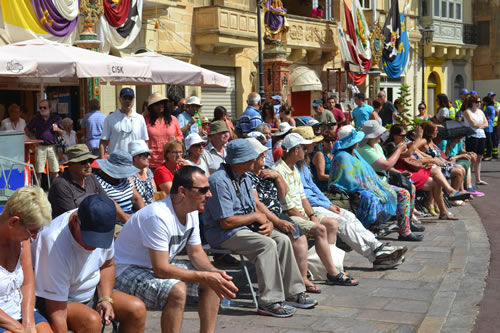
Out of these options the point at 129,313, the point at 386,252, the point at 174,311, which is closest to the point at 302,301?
the point at 386,252

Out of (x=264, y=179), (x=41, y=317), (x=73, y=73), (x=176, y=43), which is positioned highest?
(x=176, y=43)

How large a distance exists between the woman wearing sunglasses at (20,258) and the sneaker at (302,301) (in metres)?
2.79

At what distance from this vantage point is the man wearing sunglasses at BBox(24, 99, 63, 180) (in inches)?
504

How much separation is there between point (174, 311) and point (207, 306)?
0.36m

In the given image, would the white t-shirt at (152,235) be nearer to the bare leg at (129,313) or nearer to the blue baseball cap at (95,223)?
the bare leg at (129,313)

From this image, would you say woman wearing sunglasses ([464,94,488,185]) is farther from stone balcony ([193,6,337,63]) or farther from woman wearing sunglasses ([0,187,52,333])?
woman wearing sunglasses ([0,187,52,333])

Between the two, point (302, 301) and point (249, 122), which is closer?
point (302, 301)

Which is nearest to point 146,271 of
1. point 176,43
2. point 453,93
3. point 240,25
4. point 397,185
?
point 397,185

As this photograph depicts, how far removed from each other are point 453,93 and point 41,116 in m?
31.2

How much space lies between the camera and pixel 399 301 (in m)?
6.66

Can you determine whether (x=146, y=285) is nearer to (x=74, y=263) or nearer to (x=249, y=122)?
(x=74, y=263)

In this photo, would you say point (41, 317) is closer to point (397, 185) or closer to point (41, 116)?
point (397, 185)

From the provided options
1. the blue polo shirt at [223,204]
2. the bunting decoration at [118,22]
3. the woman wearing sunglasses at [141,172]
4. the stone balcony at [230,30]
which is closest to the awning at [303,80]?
the stone balcony at [230,30]

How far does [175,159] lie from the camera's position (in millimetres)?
7973
